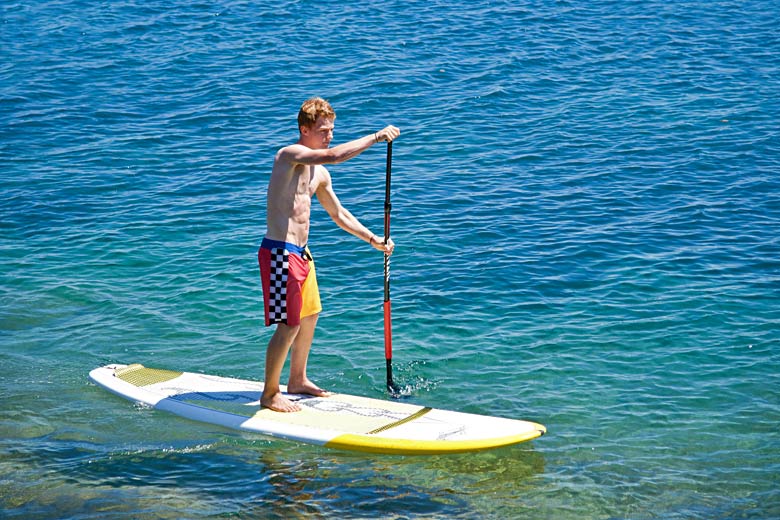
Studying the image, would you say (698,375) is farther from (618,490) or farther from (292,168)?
(292,168)

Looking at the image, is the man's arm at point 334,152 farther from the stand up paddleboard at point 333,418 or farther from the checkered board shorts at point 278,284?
the stand up paddleboard at point 333,418

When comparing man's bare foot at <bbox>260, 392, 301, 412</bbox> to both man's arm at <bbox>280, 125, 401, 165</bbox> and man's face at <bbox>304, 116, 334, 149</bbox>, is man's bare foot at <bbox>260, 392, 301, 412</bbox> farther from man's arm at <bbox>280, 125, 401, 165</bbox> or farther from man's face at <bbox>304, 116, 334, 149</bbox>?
man's face at <bbox>304, 116, 334, 149</bbox>

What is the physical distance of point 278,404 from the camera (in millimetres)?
8461

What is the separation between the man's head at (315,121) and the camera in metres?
7.75

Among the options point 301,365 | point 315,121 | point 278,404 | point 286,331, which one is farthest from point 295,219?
point 278,404

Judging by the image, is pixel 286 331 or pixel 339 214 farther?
pixel 339 214

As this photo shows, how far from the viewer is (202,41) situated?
2412cm

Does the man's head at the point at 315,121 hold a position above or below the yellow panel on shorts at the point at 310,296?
above

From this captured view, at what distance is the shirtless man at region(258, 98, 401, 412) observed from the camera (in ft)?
25.4

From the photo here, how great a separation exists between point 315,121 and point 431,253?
18.0 feet

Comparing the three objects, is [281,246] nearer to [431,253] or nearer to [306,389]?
[306,389]

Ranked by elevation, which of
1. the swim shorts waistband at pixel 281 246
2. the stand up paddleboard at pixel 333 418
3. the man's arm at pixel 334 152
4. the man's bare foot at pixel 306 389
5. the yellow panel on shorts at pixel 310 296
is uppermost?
the man's arm at pixel 334 152

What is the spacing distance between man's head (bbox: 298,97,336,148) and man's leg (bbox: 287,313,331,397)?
1.55 m

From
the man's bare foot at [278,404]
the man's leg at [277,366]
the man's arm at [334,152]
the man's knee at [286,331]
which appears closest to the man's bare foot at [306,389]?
the man's leg at [277,366]
